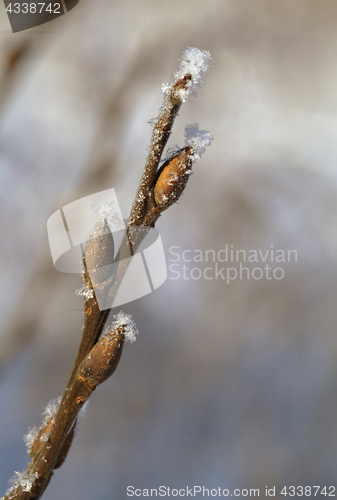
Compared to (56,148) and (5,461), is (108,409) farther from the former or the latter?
(56,148)

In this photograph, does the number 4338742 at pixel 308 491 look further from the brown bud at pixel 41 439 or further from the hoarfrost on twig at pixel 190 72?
the hoarfrost on twig at pixel 190 72

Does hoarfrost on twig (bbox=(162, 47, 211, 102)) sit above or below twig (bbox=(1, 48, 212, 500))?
above

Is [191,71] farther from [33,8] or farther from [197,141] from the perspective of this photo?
[33,8]

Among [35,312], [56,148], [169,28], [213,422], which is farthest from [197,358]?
[169,28]

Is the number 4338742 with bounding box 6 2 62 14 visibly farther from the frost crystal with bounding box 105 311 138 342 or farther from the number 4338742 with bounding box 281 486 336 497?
the number 4338742 with bounding box 281 486 336 497

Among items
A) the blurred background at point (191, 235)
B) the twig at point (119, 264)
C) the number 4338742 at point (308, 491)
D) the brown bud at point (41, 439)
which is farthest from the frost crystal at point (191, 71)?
the number 4338742 at point (308, 491)

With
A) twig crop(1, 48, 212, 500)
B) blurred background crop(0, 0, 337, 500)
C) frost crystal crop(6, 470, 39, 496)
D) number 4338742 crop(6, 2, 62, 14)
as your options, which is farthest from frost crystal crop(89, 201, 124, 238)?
number 4338742 crop(6, 2, 62, 14)
